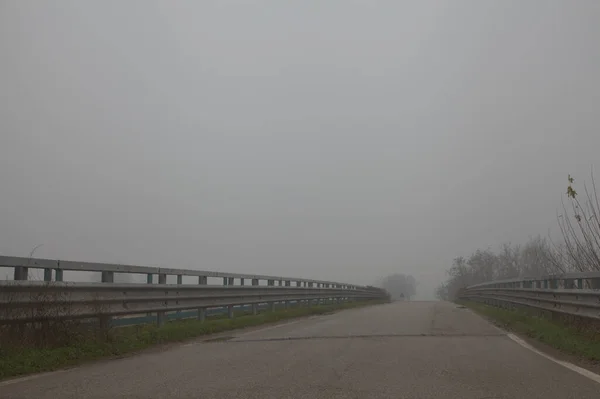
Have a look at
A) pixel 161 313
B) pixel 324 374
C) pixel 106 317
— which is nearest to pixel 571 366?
pixel 324 374

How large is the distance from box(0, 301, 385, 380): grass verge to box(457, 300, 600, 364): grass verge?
654 cm

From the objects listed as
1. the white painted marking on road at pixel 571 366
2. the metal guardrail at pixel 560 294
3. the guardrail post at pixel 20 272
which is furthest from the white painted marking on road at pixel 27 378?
the metal guardrail at pixel 560 294

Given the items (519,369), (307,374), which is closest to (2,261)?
(307,374)

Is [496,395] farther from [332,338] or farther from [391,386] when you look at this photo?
[332,338]

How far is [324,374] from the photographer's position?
5801mm

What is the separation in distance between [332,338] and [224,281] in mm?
4623

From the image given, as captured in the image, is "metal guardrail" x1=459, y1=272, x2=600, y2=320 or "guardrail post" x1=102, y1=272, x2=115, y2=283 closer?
"metal guardrail" x1=459, y1=272, x2=600, y2=320

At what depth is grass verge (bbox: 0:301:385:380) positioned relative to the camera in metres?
6.41

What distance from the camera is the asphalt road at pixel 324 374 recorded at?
16.3 ft

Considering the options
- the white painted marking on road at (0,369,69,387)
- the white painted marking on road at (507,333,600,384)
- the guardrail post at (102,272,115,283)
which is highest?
the guardrail post at (102,272,115,283)

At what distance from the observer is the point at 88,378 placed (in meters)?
5.86

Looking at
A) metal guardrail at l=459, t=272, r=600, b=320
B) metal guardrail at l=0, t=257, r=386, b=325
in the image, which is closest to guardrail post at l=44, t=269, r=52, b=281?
metal guardrail at l=0, t=257, r=386, b=325

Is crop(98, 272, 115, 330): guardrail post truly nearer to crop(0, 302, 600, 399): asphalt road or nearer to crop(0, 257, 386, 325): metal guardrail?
crop(0, 257, 386, 325): metal guardrail

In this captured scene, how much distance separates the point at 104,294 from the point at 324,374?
434cm
